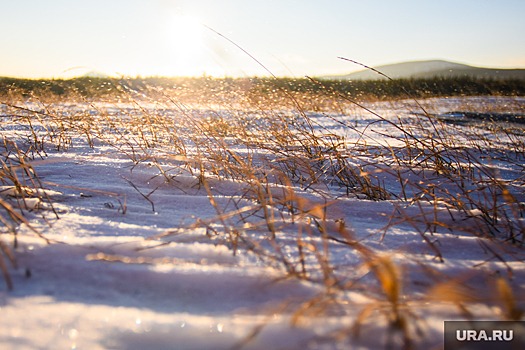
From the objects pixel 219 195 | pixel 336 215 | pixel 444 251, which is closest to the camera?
pixel 444 251

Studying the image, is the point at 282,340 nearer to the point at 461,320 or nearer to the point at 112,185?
the point at 461,320

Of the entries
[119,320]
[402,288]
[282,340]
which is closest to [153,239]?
[119,320]

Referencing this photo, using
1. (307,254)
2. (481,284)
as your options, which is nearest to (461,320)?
(481,284)

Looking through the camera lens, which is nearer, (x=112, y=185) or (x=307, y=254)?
(x=307, y=254)

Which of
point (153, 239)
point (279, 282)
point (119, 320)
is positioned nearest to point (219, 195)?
point (153, 239)

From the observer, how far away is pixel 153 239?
38.8 inches

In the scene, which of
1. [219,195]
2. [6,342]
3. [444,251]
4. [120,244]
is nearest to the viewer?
[6,342]

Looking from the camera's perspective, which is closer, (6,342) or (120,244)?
(6,342)

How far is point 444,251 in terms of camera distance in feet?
3.65

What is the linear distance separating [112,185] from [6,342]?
42.8 inches

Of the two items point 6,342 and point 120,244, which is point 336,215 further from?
point 6,342

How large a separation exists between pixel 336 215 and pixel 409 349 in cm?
82

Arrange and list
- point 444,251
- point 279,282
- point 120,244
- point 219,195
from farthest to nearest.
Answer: point 219,195 → point 444,251 → point 120,244 → point 279,282

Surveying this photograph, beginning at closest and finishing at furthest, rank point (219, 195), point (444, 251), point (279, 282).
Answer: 1. point (279, 282)
2. point (444, 251)
3. point (219, 195)
